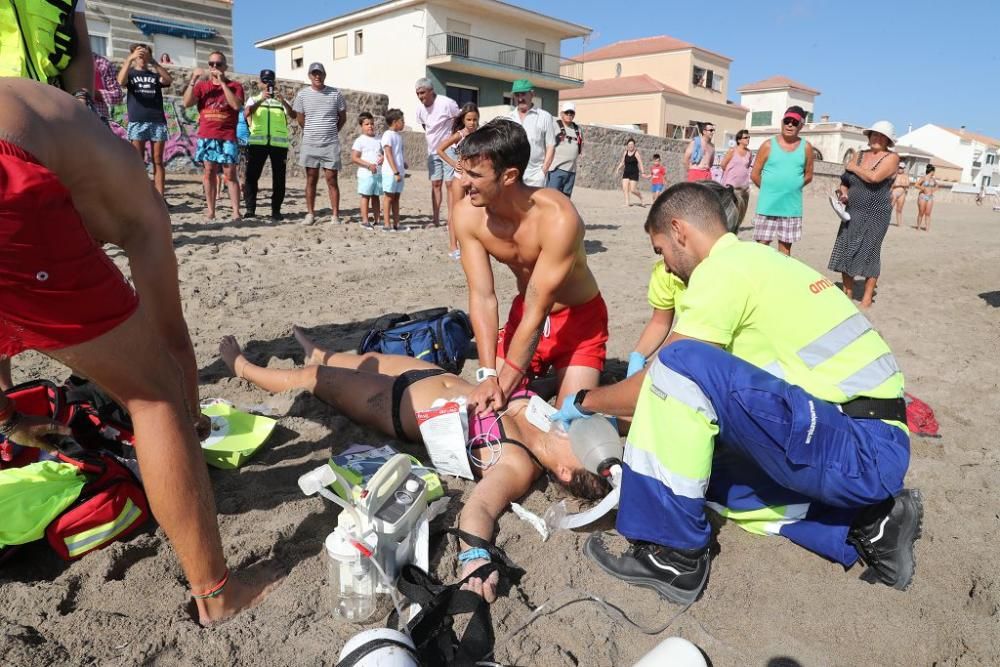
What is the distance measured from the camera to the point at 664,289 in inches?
133

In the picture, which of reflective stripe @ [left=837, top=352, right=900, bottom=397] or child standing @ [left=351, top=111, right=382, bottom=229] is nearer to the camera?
reflective stripe @ [left=837, top=352, right=900, bottom=397]

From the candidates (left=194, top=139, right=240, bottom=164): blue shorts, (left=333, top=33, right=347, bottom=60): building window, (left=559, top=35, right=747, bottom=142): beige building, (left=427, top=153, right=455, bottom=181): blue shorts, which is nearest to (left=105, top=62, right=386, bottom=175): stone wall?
(left=194, top=139, right=240, bottom=164): blue shorts

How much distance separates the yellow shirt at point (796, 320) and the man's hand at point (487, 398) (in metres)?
0.94

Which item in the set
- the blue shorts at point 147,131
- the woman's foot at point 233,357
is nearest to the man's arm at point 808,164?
the woman's foot at point 233,357

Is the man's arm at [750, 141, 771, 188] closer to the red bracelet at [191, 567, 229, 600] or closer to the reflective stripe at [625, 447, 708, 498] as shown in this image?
the reflective stripe at [625, 447, 708, 498]

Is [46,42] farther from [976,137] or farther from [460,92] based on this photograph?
[976,137]

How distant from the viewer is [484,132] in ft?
10.1

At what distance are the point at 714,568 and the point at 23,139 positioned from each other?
242 cm

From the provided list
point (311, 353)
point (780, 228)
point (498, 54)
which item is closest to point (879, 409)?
point (311, 353)

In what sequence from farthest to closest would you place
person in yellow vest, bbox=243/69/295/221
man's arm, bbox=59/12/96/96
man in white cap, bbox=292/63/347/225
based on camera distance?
1. man in white cap, bbox=292/63/347/225
2. person in yellow vest, bbox=243/69/295/221
3. man's arm, bbox=59/12/96/96

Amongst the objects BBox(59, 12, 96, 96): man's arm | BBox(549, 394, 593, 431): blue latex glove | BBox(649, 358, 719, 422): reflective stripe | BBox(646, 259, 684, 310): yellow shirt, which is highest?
BBox(59, 12, 96, 96): man's arm

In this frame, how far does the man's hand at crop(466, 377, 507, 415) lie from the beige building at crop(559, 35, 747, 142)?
37112mm

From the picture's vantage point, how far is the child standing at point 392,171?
334 inches

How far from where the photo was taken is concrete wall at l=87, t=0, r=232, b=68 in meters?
20.3
